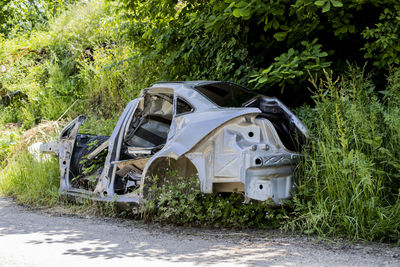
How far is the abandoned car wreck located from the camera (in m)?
4.46

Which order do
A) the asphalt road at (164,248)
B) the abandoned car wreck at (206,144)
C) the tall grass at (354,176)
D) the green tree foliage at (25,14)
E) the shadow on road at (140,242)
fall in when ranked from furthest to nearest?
the green tree foliage at (25,14)
the abandoned car wreck at (206,144)
the tall grass at (354,176)
the shadow on road at (140,242)
the asphalt road at (164,248)

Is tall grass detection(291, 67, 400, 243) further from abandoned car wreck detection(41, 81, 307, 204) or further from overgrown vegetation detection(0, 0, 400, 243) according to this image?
abandoned car wreck detection(41, 81, 307, 204)

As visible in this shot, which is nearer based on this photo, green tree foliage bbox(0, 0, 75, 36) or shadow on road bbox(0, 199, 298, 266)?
shadow on road bbox(0, 199, 298, 266)

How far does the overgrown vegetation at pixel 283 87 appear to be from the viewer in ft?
14.7

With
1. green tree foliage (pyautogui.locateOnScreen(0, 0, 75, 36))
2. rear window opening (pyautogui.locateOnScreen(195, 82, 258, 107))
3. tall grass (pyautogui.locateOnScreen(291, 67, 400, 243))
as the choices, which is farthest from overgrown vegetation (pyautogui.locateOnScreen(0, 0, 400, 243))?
green tree foliage (pyautogui.locateOnScreen(0, 0, 75, 36))

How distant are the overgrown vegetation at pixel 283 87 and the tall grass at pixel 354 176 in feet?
0.05

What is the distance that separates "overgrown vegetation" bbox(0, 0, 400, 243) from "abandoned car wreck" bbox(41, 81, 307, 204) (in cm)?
30

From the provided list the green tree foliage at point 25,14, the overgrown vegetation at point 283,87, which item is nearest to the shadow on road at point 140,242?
the overgrown vegetation at point 283,87

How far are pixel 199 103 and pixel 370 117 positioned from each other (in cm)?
193

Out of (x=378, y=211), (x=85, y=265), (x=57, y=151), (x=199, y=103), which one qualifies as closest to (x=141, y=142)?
(x=57, y=151)

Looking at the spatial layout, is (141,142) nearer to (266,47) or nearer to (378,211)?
(266,47)

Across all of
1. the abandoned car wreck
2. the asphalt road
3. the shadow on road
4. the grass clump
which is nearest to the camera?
the asphalt road

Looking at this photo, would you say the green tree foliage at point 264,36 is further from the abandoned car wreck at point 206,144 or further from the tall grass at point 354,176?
the tall grass at point 354,176

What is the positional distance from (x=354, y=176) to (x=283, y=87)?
189 cm
